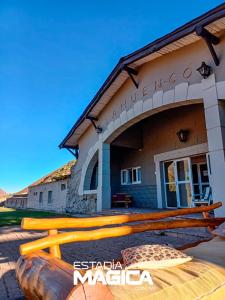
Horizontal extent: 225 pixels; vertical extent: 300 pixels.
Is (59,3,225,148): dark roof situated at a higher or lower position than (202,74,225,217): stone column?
higher

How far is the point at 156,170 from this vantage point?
9.30 m

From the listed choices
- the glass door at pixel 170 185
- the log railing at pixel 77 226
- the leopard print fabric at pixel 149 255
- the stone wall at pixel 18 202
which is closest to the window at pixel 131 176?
the glass door at pixel 170 185

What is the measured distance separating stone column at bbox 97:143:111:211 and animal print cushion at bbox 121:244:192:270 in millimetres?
7306

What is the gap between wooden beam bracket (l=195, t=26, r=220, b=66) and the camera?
4.84 m

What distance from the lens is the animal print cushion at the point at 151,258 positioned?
136 cm

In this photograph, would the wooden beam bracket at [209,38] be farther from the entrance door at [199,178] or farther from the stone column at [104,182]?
the stone column at [104,182]

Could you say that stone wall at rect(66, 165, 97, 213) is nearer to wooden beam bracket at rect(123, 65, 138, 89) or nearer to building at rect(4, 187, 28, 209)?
wooden beam bracket at rect(123, 65, 138, 89)

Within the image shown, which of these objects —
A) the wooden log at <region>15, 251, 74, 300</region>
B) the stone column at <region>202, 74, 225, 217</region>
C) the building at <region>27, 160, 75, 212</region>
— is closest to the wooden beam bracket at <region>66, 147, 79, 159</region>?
the building at <region>27, 160, 75, 212</region>

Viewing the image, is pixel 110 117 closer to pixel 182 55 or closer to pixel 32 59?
pixel 182 55

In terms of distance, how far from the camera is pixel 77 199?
38.9 ft

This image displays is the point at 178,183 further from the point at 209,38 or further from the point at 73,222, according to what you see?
the point at 73,222

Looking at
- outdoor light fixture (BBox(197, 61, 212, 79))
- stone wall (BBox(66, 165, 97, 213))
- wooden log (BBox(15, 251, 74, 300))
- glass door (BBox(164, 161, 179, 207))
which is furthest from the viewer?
stone wall (BBox(66, 165, 97, 213))

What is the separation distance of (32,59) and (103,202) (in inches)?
427

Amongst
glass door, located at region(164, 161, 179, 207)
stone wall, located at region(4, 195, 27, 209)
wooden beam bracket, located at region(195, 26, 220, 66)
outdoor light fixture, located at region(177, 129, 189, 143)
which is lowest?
stone wall, located at region(4, 195, 27, 209)
